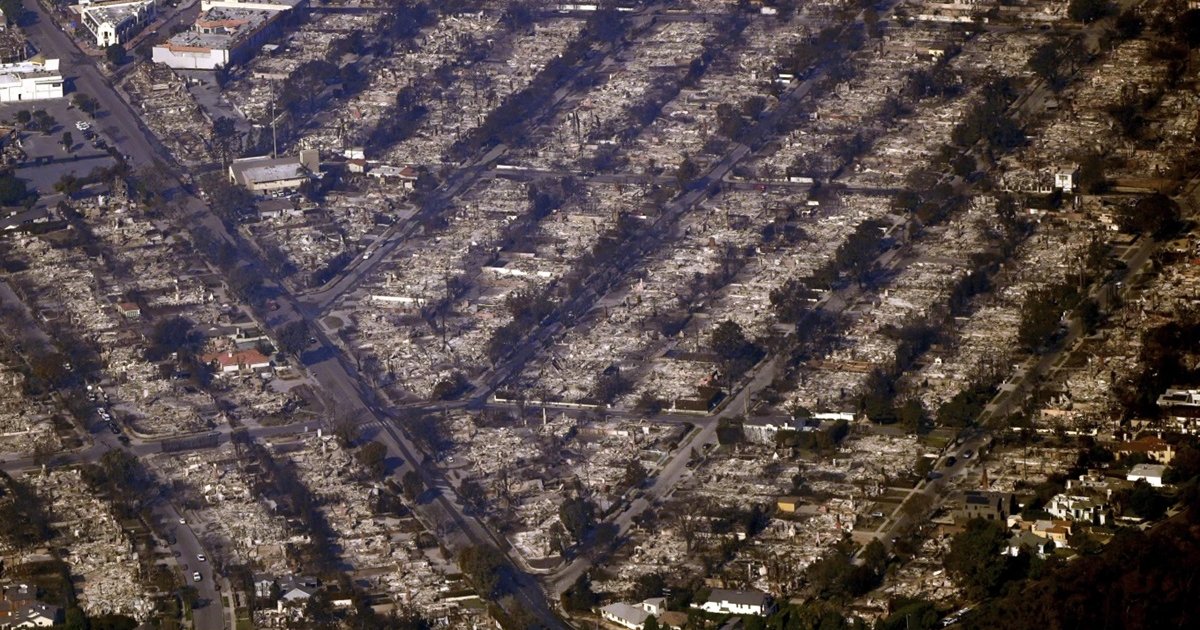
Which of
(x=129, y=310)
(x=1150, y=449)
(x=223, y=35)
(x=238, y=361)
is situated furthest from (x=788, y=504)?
(x=223, y=35)

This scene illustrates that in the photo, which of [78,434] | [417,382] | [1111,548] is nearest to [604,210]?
[417,382]

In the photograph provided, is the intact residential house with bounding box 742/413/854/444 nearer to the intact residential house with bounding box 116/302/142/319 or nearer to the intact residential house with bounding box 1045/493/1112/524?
the intact residential house with bounding box 1045/493/1112/524

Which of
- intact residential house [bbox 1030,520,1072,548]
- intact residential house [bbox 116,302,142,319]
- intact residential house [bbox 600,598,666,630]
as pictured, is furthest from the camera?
intact residential house [bbox 116,302,142,319]

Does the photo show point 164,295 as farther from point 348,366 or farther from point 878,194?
point 878,194

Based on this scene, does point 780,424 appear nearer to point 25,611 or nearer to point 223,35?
point 25,611

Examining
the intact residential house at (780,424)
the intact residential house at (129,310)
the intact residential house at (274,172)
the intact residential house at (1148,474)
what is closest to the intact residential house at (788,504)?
the intact residential house at (780,424)

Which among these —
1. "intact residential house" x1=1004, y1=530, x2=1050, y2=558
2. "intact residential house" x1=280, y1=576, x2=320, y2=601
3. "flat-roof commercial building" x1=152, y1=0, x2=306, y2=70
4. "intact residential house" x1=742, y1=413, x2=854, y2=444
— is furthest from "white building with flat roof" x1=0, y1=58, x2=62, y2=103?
"intact residential house" x1=1004, y1=530, x2=1050, y2=558
